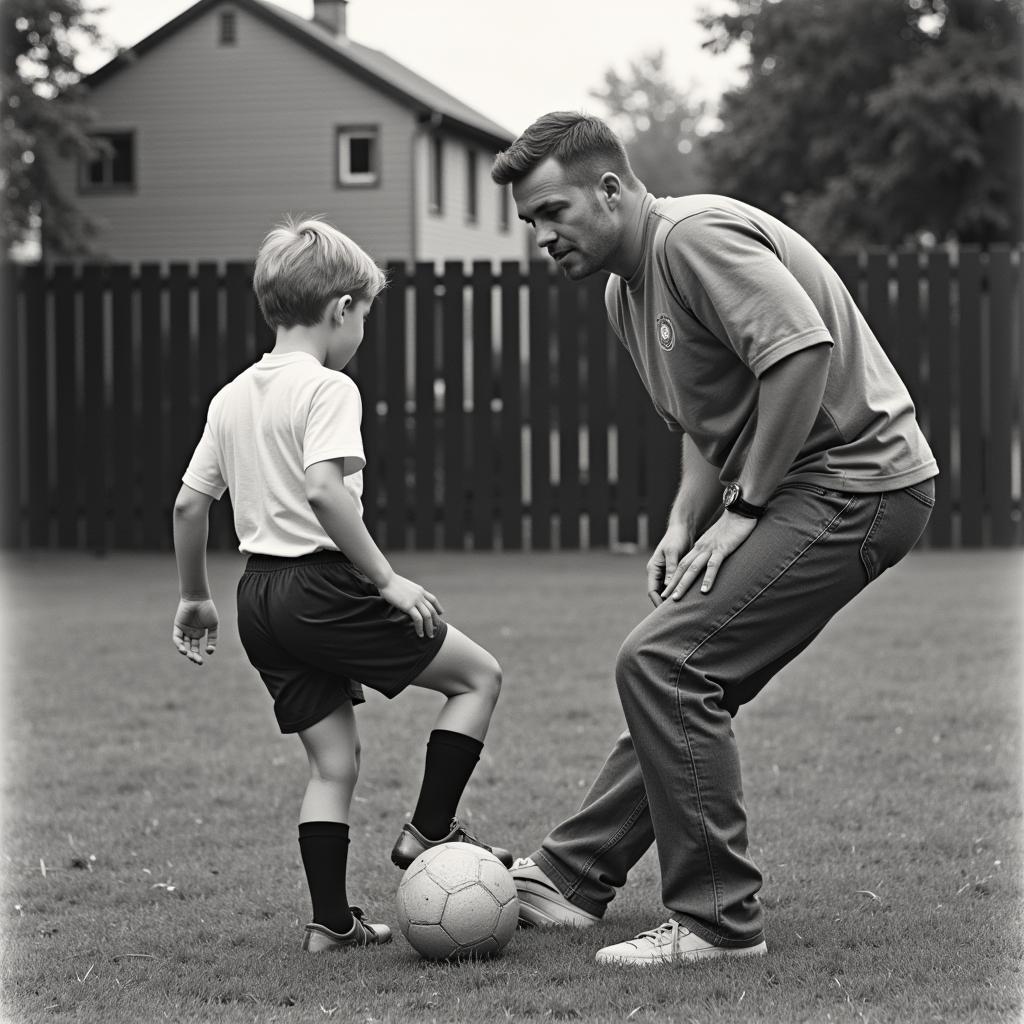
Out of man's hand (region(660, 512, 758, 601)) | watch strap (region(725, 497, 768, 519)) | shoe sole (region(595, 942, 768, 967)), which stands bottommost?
shoe sole (region(595, 942, 768, 967))

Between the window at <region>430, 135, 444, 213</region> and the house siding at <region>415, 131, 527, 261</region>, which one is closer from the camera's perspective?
the house siding at <region>415, 131, 527, 261</region>

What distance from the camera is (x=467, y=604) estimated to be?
10.7 m

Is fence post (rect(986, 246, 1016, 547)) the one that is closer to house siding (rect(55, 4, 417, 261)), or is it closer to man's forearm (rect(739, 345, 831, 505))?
man's forearm (rect(739, 345, 831, 505))

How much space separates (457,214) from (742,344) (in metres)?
31.0

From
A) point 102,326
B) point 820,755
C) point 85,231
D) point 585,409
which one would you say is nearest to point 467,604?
point 585,409

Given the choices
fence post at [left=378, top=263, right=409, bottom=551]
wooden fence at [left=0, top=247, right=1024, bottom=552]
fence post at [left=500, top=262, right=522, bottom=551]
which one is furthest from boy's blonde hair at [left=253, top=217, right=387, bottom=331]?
fence post at [left=378, top=263, right=409, bottom=551]

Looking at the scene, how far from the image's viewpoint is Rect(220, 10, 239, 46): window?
31297mm

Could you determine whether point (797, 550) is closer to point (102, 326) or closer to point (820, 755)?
point (820, 755)

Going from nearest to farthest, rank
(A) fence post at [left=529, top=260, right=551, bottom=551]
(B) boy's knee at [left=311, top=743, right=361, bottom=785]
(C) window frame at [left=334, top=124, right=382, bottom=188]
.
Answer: (B) boy's knee at [left=311, top=743, right=361, bottom=785], (A) fence post at [left=529, top=260, right=551, bottom=551], (C) window frame at [left=334, top=124, right=382, bottom=188]

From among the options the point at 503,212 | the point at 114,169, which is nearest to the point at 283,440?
the point at 114,169

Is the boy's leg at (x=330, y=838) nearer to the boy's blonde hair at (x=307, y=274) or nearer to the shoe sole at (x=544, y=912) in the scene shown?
the shoe sole at (x=544, y=912)

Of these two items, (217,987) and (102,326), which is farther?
(102,326)

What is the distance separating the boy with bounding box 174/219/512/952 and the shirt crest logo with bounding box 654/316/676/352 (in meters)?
0.75

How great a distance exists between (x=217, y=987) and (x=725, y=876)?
3.91 feet
